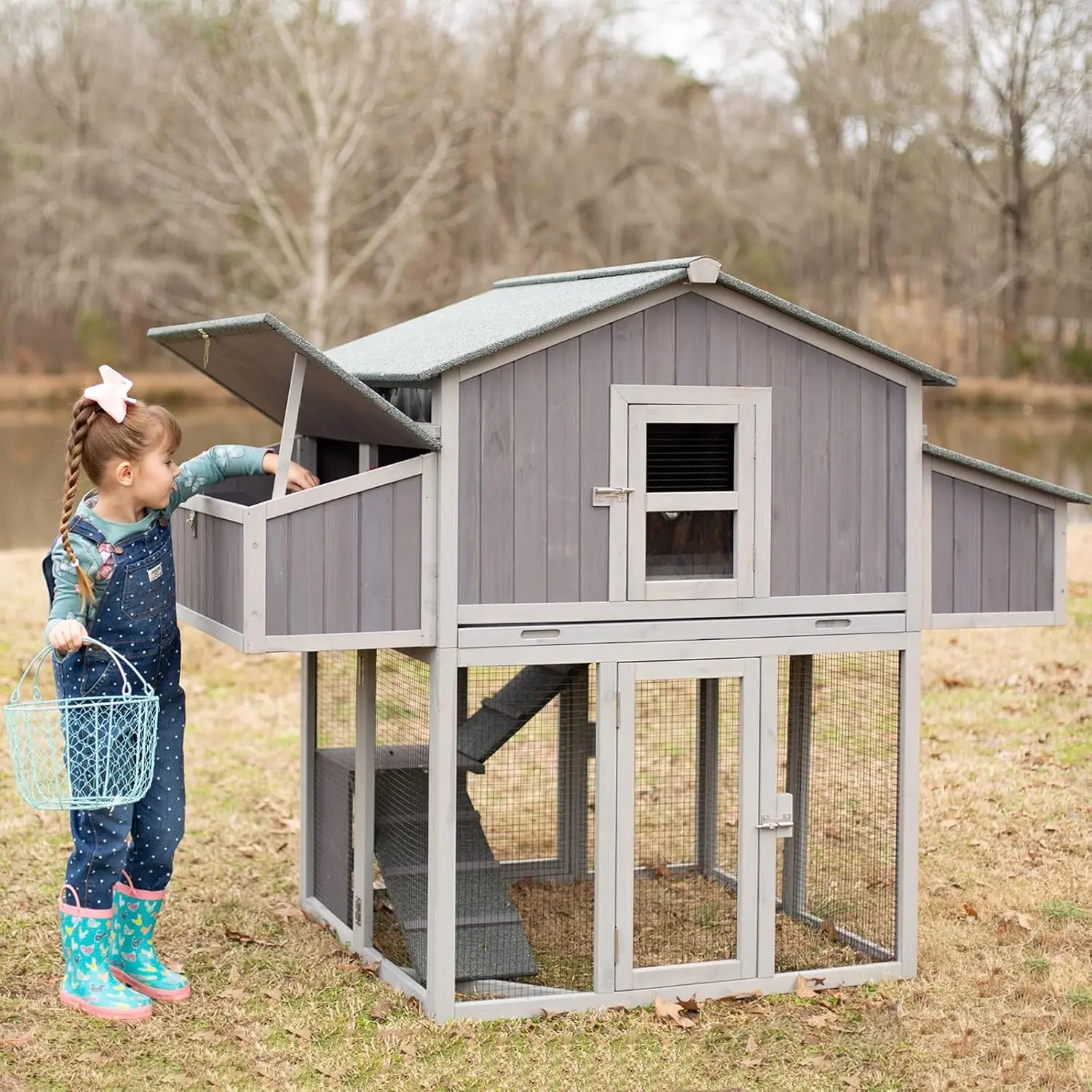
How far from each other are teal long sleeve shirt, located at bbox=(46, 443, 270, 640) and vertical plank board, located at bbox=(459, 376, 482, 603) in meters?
0.63

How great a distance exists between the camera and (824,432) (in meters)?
4.64

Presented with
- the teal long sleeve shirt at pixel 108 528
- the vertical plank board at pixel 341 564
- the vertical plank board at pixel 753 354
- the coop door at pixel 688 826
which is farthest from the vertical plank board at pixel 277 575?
the vertical plank board at pixel 753 354

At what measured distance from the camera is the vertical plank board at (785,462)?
4.57 metres

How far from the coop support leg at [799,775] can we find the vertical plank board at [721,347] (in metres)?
1.25

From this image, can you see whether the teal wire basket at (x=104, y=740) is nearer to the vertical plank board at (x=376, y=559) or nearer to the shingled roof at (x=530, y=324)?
the vertical plank board at (x=376, y=559)

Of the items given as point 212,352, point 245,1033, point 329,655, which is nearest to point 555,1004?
point 245,1033

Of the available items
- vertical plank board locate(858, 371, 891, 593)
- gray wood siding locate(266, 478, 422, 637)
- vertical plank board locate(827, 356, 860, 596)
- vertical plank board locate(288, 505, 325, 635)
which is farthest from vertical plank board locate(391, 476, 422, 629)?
vertical plank board locate(858, 371, 891, 593)

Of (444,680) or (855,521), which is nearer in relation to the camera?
(444,680)

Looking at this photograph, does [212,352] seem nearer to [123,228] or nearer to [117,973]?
[117,973]

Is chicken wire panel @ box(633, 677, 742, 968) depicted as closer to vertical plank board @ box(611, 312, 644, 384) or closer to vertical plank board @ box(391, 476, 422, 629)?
vertical plank board @ box(391, 476, 422, 629)

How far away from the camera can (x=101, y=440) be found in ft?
14.2

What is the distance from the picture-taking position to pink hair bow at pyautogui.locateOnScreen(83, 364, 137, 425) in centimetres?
428

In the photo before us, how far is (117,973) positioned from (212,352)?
1.92 metres

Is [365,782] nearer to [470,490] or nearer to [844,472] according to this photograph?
[470,490]
